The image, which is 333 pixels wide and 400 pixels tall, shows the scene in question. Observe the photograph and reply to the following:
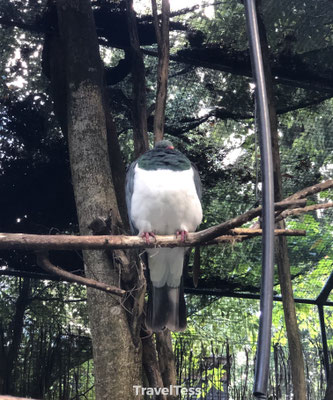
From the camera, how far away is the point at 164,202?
6.84 ft

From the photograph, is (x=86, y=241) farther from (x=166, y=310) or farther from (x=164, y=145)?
(x=164, y=145)

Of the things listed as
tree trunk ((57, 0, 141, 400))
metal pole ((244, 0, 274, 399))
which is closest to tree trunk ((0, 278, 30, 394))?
tree trunk ((57, 0, 141, 400))

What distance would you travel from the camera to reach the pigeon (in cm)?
210

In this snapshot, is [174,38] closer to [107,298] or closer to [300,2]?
[300,2]

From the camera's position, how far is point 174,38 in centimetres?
305

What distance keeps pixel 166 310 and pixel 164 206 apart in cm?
50

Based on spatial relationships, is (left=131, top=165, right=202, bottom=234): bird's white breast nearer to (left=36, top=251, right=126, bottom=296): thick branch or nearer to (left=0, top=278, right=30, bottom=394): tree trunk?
(left=36, top=251, right=126, bottom=296): thick branch

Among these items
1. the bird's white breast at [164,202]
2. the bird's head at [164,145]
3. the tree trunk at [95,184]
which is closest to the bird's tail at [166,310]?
the tree trunk at [95,184]

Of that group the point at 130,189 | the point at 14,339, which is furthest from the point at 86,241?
the point at 14,339

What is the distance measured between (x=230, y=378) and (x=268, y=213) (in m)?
2.37

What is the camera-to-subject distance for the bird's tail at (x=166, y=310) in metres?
2.13

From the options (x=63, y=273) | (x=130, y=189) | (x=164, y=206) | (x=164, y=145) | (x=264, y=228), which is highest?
(x=164, y=145)

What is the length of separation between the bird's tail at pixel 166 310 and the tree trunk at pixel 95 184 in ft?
0.43

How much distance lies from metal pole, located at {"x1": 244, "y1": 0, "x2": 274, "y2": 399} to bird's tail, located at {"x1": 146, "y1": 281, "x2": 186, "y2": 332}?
1.21m
